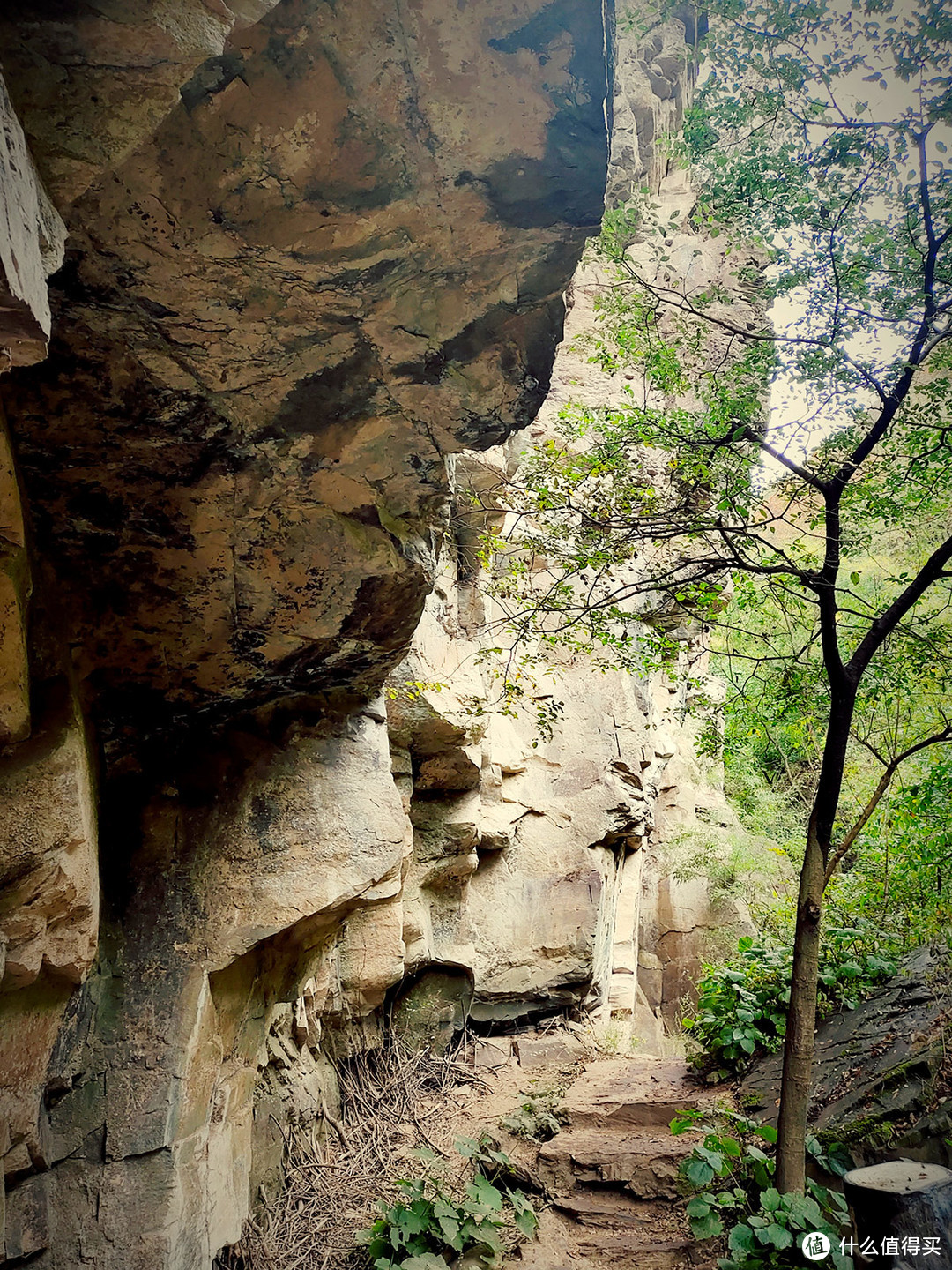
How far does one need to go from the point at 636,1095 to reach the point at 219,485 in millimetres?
6140

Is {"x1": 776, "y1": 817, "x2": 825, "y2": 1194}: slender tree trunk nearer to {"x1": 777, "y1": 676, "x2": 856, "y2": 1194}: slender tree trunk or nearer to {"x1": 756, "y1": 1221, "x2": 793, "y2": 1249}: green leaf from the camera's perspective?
{"x1": 777, "y1": 676, "x2": 856, "y2": 1194}: slender tree trunk

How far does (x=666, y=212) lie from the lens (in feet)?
43.1

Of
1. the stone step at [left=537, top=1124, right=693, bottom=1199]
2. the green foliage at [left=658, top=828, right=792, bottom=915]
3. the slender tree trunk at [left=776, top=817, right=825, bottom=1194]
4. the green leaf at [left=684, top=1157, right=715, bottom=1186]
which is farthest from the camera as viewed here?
the green foliage at [left=658, top=828, right=792, bottom=915]

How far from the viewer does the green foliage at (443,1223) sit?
4836 mm

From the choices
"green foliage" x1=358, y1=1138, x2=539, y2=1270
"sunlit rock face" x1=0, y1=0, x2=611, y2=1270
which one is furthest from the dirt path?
"sunlit rock face" x1=0, y1=0, x2=611, y2=1270

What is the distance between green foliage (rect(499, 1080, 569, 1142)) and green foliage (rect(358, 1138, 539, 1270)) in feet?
2.73

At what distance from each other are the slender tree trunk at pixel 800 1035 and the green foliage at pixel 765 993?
6.76 feet

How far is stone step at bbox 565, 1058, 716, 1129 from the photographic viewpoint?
20.7 ft

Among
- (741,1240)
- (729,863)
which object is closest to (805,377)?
(741,1240)

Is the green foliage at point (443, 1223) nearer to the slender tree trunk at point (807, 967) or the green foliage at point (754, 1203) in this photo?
the green foliage at point (754, 1203)

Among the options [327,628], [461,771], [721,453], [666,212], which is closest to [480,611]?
[461,771]

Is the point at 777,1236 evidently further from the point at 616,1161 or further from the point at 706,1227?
the point at 616,1161

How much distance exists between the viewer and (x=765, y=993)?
665 centimetres

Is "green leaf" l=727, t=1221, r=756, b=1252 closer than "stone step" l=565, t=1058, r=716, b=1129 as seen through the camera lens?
Yes
